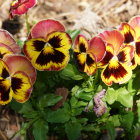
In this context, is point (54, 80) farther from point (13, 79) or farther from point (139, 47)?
point (139, 47)

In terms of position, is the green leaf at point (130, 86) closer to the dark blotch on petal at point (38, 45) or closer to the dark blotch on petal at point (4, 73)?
the dark blotch on petal at point (38, 45)

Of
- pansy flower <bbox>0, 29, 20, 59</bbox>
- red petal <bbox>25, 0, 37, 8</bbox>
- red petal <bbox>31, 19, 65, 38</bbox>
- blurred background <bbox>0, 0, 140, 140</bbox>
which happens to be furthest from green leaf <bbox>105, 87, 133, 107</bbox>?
blurred background <bbox>0, 0, 140, 140</bbox>

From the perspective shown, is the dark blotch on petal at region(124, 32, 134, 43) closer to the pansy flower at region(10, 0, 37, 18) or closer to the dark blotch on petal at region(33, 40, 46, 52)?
the dark blotch on petal at region(33, 40, 46, 52)

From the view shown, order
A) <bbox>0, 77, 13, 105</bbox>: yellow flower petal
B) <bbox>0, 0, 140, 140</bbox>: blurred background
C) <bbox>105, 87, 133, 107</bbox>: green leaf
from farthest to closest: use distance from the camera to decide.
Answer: <bbox>0, 0, 140, 140</bbox>: blurred background, <bbox>105, 87, 133, 107</bbox>: green leaf, <bbox>0, 77, 13, 105</bbox>: yellow flower petal

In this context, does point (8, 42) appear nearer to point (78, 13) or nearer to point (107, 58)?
point (107, 58)

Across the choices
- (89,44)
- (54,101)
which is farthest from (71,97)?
(89,44)

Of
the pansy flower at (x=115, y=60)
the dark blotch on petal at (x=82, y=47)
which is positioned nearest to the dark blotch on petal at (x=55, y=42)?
the dark blotch on petal at (x=82, y=47)
